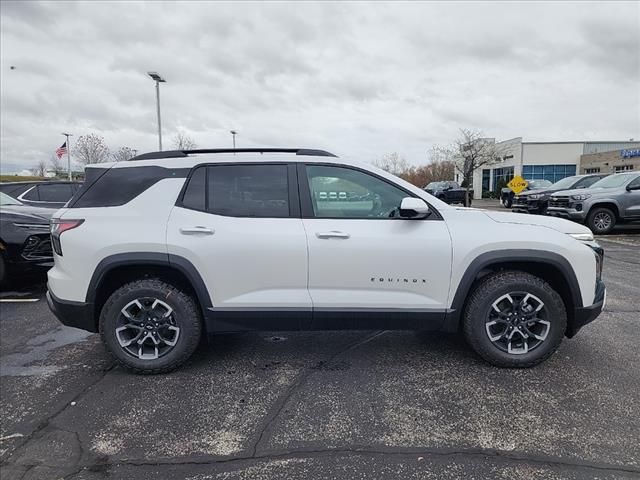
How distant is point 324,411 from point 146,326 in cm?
161

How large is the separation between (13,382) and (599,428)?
432 cm

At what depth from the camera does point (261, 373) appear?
140 inches

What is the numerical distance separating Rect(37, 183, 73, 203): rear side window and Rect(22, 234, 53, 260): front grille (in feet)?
13.9

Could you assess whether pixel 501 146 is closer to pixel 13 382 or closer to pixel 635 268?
pixel 635 268

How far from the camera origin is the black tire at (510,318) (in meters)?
3.42

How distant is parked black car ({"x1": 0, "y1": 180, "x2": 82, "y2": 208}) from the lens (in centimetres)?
905

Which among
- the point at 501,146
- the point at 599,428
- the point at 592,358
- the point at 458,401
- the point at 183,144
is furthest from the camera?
the point at 501,146

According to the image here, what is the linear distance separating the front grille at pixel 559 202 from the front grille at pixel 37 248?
515 inches

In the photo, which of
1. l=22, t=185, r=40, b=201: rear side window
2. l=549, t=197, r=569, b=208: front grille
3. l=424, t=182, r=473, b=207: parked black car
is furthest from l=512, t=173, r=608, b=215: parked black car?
l=22, t=185, r=40, b=201: rear side window

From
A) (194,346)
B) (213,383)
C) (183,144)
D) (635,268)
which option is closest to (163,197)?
(194,346)

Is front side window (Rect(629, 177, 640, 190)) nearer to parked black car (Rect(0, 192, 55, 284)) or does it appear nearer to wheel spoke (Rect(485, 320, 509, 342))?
wheel spoke (Rect(485, 320, 509, 342))

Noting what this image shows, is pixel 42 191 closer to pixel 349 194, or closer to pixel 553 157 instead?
pixel 349 194

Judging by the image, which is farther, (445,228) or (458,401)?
(445,228)

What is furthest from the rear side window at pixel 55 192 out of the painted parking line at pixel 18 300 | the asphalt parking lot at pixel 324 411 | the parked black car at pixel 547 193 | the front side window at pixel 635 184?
the front side window at pixel 635 184
